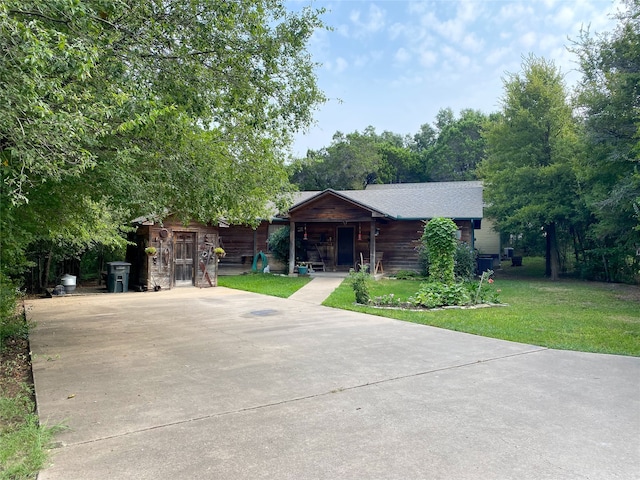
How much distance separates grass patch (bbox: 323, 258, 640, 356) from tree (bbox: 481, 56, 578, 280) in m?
4.04

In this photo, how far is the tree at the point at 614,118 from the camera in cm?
1080

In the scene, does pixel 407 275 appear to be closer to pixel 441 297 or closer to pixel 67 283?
pixel 441 297

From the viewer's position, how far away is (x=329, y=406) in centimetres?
371

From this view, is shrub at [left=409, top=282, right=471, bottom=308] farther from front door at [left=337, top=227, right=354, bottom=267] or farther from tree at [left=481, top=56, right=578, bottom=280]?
front door at [left=337, top=227, right=354, bottom=267]

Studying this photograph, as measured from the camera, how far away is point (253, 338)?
6.51 metres

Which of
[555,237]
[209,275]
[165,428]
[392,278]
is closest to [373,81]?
[392,278]

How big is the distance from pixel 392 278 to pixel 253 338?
35.6 ft

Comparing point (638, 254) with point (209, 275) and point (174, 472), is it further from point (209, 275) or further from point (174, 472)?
point (174, 472)

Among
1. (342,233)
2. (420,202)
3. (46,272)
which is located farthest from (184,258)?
(420,202)

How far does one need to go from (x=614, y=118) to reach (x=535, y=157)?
6528 mm

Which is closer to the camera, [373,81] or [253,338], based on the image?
[253,338]

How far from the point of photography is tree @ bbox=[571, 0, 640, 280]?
35.4 ft

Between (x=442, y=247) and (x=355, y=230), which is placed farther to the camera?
(x=355, y=230)

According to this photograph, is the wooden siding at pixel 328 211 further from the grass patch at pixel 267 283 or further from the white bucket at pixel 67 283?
the white bucket at pixel 67 283
